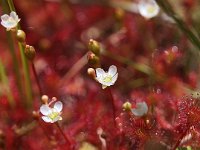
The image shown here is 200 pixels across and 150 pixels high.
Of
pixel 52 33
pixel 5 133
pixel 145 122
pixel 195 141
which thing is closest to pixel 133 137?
pixel 145 122

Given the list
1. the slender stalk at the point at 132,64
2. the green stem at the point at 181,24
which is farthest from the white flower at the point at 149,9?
the slender stalk at the point at 132,64

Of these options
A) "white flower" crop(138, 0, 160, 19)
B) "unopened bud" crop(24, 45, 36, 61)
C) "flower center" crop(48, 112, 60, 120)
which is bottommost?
"white flower" crop(138, 0, 160, 19)

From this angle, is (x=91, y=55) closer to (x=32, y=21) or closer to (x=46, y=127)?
(x=46, y=127)

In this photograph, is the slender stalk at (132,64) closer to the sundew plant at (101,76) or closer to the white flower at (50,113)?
the sundew plant at (101,76)

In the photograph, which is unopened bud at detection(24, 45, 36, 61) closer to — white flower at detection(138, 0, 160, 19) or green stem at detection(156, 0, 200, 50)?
green stem at detection(156, 0, 200, 50)

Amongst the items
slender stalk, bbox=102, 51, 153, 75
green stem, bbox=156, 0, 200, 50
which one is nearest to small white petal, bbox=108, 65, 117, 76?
green stem, bbox=156, 0, 200, 50

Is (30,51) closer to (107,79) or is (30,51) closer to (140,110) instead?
(107,79)

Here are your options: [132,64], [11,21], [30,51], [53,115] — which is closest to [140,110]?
[53,115]

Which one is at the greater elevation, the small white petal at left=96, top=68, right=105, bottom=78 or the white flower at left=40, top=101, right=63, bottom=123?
the small white petal at left=96, top=68, right=105, bottom=78
